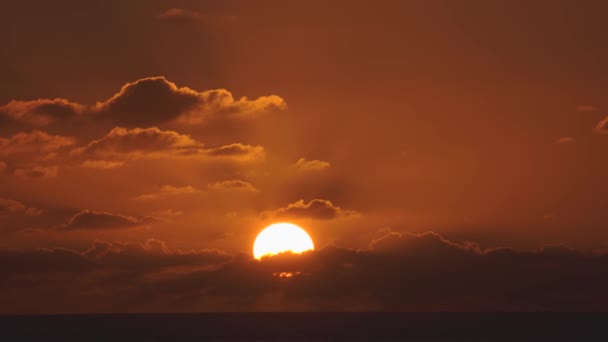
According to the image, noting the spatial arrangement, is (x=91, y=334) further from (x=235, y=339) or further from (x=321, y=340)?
(x=321, y=340)

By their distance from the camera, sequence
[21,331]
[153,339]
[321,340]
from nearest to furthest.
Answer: [321,340] < [153,339] < [21,331]

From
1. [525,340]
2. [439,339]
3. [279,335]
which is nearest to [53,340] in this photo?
[279,335]

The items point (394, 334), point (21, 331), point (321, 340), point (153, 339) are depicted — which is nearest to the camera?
point (321, 340)

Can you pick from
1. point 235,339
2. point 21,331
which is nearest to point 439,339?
point 235,339

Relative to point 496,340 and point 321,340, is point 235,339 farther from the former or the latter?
point 496,340

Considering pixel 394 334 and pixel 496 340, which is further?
pixel 394 334

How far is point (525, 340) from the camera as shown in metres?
137

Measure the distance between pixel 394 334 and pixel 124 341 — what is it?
43.5m

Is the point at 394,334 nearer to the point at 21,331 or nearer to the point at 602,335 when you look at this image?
the point at 602,335

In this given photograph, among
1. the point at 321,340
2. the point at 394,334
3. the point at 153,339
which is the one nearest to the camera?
the point at 321,340

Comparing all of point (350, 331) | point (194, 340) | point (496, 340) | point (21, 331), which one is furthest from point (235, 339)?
point (21, 331)

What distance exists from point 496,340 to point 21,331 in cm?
8732

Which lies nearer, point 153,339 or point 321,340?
point 321,340

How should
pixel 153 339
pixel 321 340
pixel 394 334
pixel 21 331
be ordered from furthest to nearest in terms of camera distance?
pixel 21 331 < pixel 394 334 < pixel 153 339 < pixel 321 340
